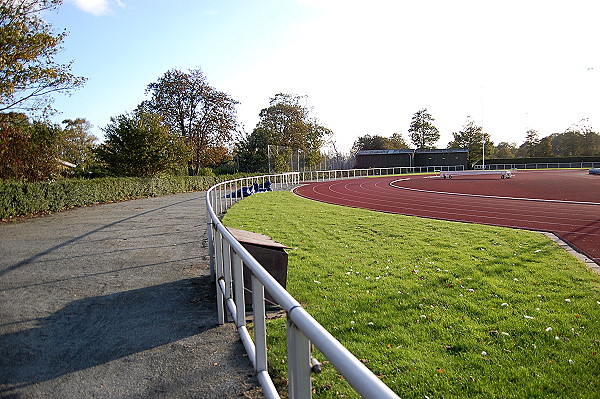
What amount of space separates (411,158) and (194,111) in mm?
35508

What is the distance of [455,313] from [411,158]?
6540cm

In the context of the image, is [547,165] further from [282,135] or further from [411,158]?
[282,135]

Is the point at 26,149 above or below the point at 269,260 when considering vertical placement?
above

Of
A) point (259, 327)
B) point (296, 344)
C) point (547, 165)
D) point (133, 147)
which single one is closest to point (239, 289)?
point (259, 327)

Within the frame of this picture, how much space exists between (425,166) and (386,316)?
65.8 meters

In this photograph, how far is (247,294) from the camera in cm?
512

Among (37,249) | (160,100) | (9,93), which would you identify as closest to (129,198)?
(9,93)

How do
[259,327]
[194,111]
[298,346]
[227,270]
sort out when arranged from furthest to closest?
[194,111] < [227,270] < [259,327] < [298,346]

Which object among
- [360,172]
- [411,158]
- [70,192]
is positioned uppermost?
[411,158]

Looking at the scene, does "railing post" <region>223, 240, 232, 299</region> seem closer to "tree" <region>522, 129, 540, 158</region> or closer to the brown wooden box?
the brown wooden box

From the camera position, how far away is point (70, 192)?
20188mm

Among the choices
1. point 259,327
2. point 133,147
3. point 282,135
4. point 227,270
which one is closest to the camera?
point 259,327

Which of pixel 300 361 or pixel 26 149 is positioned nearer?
pixel 300 361

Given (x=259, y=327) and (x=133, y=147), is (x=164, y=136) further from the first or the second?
(x=259, y=327)
